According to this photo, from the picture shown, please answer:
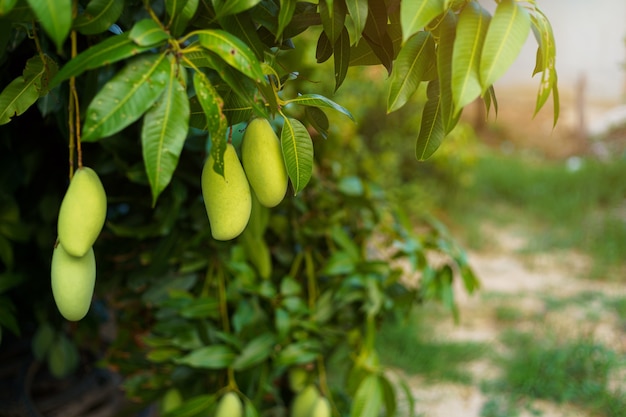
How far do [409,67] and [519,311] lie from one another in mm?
2229

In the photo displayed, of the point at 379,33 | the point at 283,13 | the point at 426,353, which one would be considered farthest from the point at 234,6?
the point at 426,353

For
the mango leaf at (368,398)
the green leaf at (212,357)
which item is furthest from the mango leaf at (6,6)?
the mango leaf at (368,398)

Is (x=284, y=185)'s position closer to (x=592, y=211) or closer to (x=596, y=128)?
(x=592, y=211)

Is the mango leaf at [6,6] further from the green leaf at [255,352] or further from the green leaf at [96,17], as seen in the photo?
the green leaf at [255,352]

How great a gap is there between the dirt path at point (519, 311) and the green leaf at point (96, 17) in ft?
5.09

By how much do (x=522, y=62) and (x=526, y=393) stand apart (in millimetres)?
3151

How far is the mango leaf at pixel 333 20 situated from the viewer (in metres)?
0.46

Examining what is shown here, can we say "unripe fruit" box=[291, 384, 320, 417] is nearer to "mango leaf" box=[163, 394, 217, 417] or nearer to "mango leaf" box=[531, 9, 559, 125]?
"mango leaf" box=[163, 394, 217, 417]

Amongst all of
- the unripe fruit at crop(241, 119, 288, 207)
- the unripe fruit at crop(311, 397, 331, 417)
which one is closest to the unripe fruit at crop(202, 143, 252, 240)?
the unripe fruit at crop(241, 119, 288, 207)

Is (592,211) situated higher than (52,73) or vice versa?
(52,73)

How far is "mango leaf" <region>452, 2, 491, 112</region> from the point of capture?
40 cm

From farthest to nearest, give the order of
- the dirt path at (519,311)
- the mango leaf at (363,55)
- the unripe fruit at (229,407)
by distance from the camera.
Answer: the dirt path at (519,311) → the unripe fruit at (229,407) → the mango leaf at (363,55)

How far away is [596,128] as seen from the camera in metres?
5.48

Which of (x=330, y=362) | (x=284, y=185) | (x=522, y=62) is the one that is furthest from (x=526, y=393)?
(x=522, y=62)
